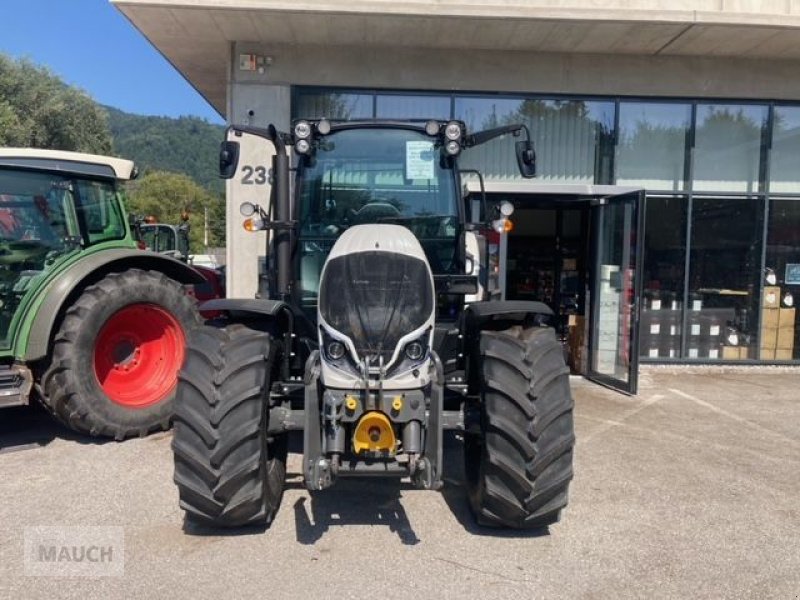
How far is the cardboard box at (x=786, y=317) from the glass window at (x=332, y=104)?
661 cm

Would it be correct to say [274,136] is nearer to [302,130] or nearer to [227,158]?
[302,130]

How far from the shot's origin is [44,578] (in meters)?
3.22

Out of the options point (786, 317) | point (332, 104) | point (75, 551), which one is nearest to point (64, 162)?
point (75, 551)

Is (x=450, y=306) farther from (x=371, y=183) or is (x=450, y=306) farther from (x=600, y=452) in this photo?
(x=600, y=452)

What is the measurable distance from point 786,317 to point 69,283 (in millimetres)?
9310

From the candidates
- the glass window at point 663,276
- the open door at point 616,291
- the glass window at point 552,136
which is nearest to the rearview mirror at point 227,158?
the open door at point 616,291

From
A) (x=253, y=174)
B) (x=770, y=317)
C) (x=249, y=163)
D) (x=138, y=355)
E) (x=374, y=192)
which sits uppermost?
(x=249, y=163)

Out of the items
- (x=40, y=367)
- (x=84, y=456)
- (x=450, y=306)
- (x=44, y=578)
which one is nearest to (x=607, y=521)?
(x=450, y=306)

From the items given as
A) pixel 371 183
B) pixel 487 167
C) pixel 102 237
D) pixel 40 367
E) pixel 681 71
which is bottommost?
pixel 40 367

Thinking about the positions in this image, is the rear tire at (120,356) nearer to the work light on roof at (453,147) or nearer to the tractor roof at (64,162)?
the tractor roof at (64,162)

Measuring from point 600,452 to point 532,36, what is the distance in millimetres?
5303

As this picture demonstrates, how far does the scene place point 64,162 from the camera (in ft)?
18.3

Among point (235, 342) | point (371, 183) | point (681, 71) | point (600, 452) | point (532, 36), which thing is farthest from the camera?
point (681, 71)

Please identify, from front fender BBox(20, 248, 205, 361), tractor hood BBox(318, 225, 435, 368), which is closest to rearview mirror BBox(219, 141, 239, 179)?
front fender BBox(20, 248, 205, 361)
